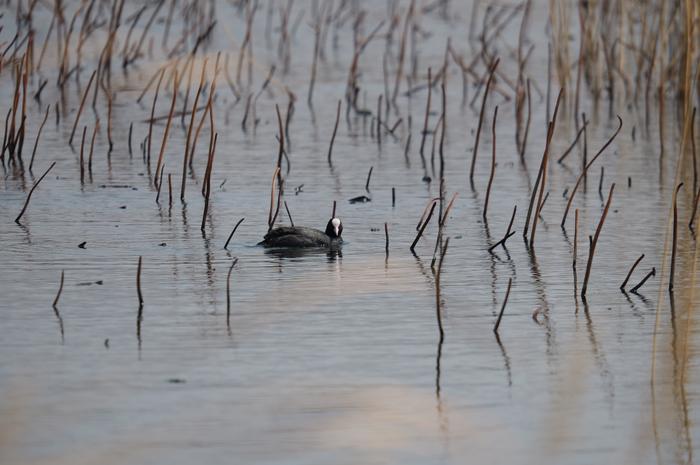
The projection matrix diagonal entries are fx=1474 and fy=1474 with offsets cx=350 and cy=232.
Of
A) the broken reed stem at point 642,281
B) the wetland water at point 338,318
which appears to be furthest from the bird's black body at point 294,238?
the broken reed stem at point 642,281

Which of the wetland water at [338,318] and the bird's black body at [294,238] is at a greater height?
the bird's black body at [294,238]

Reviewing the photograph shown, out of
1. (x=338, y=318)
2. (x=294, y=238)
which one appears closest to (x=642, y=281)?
(x=338, y=318)

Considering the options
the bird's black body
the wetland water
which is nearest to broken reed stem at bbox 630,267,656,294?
the wetland water

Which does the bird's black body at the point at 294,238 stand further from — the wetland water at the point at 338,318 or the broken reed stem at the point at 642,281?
the broken reed stem at the point at 642,281

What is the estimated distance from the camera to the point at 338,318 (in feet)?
20.7

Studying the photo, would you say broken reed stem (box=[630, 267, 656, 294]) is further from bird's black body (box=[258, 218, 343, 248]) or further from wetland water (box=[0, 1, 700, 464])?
bird's black body (box=[258, 218, 343, 248])

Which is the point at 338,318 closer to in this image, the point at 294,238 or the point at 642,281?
the point at 642,281

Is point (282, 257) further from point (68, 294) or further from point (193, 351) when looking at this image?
point (193, 351)

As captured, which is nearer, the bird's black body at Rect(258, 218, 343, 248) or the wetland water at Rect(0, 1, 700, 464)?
the wetland water at Rect(0, 1, 700, 464)

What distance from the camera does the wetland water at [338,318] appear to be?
4773 mm

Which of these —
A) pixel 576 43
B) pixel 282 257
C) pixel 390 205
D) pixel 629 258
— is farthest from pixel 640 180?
pixel 576 43

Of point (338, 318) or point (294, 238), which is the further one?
point (294, 238)

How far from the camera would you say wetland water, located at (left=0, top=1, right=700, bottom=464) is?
188 inches

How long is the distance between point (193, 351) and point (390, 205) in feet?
13.2
